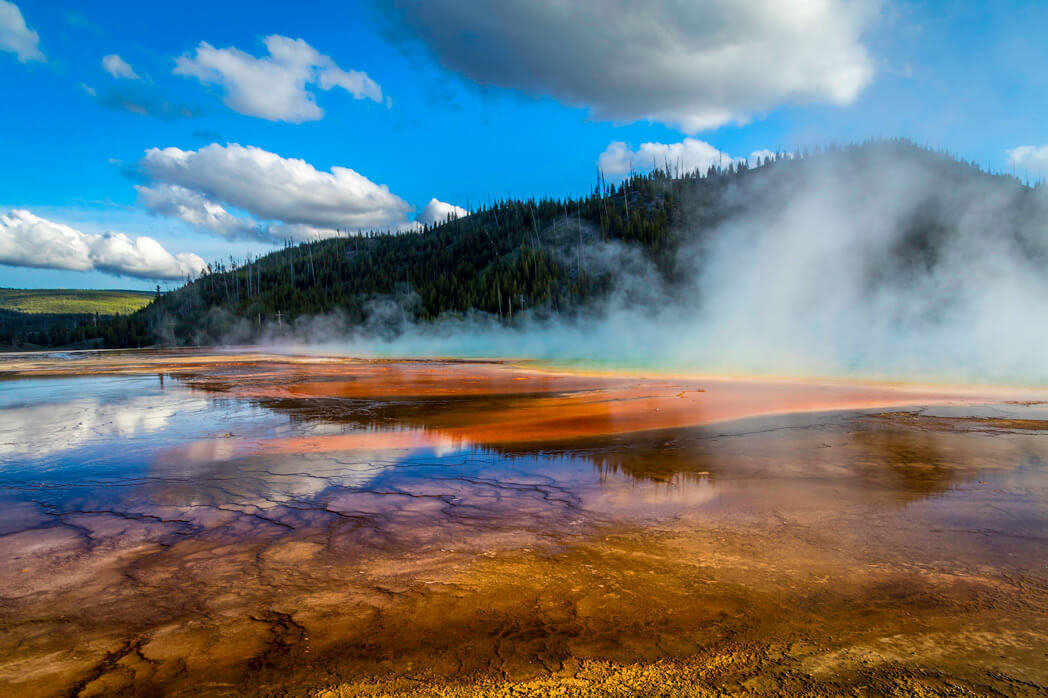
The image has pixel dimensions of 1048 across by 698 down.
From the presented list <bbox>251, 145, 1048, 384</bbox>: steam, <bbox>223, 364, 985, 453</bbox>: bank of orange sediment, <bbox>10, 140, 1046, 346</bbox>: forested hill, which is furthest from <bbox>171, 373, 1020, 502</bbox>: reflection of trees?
<bbox>10, 140, 1046, 346</bbox>: forested hill

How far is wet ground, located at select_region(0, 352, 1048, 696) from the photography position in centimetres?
300

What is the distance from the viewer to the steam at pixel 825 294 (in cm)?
3275

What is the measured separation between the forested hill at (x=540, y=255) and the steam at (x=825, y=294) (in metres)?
0.78

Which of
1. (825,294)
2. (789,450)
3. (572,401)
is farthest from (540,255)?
(789,450)

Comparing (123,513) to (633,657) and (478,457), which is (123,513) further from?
(633,657)

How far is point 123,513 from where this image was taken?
224 inches

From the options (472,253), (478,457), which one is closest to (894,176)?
(472,253)

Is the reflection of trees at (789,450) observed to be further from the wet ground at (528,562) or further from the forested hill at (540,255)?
the forested hill at (540,255)

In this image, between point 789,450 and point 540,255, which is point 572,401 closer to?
point 789,450

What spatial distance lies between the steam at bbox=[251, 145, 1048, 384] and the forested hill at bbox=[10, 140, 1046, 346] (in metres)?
0.78

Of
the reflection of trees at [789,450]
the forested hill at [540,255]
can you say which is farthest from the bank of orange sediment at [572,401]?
the forested hill at [540,255]

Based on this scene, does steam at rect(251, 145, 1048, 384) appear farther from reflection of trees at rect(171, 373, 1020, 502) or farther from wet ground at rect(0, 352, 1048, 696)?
wet ground at rect(0, 352, 1048, 696)

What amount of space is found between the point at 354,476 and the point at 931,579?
19.7ft

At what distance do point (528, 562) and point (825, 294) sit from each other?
231 ft
